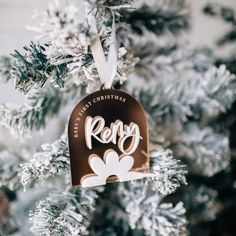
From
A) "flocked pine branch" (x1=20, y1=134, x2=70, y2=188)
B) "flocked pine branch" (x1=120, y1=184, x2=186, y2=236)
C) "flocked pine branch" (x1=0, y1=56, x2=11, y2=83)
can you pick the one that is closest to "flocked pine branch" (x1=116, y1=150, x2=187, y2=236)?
"flocked pine branch" (x1=120, y1=184, x2=186, y2=236)

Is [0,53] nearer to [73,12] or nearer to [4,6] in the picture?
[4,6]

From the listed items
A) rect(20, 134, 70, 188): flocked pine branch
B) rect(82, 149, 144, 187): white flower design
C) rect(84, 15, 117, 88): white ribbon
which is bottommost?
rect(82, 149, 144, 187): white flower design

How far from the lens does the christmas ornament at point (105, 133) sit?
18.4 inches

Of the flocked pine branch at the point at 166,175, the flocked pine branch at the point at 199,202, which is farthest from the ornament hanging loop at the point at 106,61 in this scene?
the flocked pine branch at the point at 199,202

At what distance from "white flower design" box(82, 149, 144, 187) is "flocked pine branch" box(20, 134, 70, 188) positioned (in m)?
0.03

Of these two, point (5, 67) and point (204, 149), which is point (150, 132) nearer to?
point (204, 149)

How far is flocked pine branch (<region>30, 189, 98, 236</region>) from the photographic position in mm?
472

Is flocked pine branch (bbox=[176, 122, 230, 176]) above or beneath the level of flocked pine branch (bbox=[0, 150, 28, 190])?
beneath

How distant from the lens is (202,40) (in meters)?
0.63

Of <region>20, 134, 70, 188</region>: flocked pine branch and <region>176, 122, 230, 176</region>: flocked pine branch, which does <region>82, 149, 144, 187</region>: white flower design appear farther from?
<region>176, 122, 230, 176</region>: flocked pine branch

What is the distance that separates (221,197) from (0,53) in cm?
38

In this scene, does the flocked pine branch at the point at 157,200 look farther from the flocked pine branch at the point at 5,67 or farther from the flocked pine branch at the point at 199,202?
the flocked pine branch at the point at 5,67

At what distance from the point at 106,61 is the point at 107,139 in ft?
0.28

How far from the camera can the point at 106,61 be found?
0.48 m
